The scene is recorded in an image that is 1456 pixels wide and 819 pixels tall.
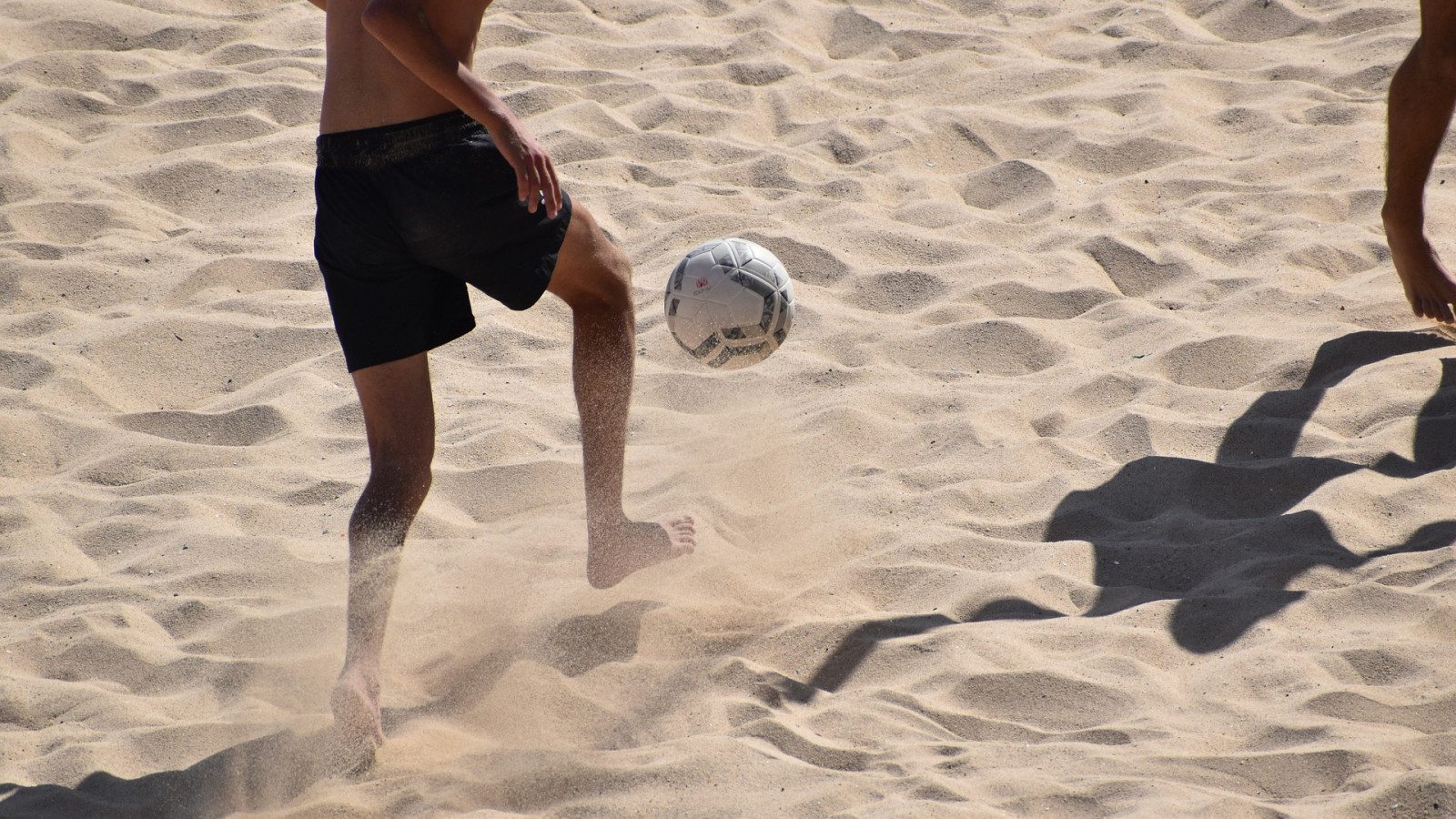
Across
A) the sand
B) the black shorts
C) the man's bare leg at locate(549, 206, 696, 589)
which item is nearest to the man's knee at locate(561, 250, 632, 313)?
the man's bare leg at locate(549, 206, 696, 589)

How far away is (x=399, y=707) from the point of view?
114 inches

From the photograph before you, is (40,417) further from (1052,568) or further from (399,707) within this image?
(1052,568)

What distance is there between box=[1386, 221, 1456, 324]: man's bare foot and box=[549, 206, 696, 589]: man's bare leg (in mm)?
2457

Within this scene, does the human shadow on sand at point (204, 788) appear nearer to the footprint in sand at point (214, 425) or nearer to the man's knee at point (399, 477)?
the man's knee at point (399, 477)

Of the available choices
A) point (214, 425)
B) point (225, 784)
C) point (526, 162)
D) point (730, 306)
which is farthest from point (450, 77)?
point (214, 425)

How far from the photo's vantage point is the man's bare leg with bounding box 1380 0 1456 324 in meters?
3.77

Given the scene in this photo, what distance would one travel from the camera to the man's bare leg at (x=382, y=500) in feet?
8.82

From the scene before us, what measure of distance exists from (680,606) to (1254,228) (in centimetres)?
299

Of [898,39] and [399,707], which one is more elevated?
[898,39]

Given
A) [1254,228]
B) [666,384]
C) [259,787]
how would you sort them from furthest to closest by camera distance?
[1254,228]
[666,384]
[259,787]

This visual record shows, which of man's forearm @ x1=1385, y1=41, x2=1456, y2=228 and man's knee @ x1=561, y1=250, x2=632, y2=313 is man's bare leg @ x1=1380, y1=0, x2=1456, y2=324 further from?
man's knee @ x1=561, y1=250, x2=632, y2=313

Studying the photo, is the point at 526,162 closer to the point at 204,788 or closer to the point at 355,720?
the point at 355,720

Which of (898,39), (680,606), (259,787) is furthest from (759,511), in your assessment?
(898,39)

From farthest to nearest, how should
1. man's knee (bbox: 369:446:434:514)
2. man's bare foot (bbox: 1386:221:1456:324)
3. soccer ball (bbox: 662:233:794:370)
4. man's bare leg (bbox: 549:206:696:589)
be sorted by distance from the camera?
man's bare foot (bbox: 1386:221:1456:324) < soccer ball (bbox: 662:233:794:370) < man's bare leg (bbox: 549:206:696:589) < man's knee (bbox: 369:446:434:514)
